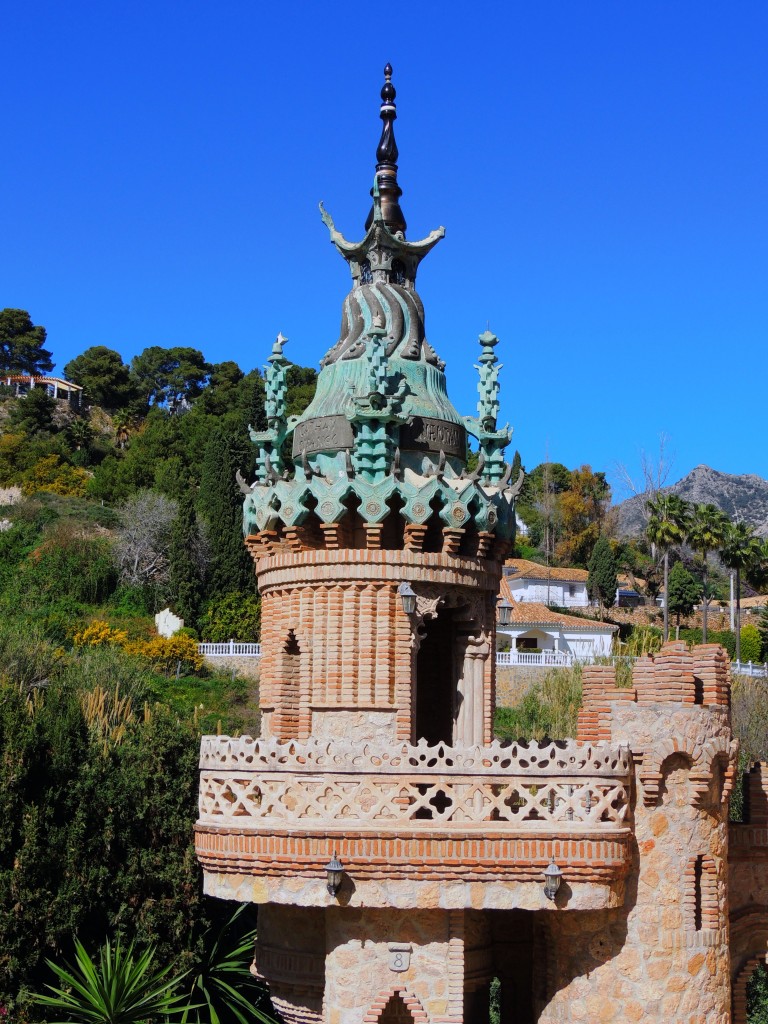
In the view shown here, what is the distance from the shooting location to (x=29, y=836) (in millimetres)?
18719

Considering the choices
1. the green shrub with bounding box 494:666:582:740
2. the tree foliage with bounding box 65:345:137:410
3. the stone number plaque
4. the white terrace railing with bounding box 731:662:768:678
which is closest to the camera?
the stone number plaque

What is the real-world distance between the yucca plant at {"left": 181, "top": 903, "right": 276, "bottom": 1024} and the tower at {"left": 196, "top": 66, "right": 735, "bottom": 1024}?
357 centimetres

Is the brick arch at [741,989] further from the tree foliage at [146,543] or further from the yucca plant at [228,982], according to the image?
the tree foliage at [146,543]

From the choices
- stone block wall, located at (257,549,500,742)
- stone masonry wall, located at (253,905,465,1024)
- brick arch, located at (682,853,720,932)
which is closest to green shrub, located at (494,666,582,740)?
stone block wall, located at (257,549,500,742)

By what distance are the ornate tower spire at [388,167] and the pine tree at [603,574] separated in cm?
A: 5458

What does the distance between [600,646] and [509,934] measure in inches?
1720

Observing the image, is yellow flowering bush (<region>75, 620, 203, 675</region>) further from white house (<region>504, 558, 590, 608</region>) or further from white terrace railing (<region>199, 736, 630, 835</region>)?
white terrace railing (<region>199, 736, 630, 835</region>)

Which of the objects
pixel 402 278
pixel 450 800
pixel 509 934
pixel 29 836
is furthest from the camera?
pixel 29 836

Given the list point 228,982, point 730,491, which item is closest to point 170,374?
point 228,982

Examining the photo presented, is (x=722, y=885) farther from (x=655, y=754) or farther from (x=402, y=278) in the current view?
(x=402, y=278)

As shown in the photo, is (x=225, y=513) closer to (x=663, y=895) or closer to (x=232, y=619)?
(x=232, y=619)

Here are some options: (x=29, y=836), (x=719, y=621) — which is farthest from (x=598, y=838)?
(x=719, y=621)

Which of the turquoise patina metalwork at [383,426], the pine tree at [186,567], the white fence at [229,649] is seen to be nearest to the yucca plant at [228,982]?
the turquoise patina metalwork at [383,426]

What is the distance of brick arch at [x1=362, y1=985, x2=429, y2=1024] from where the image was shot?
13148 millimetres
